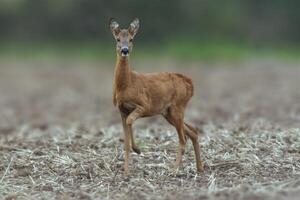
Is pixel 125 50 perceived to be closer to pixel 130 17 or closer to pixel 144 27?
pixel 130 17

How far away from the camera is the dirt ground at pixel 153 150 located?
339 inches

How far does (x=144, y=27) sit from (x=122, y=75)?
24758 millimetres

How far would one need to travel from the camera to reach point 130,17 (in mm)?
32656

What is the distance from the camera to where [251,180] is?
28.8 feet

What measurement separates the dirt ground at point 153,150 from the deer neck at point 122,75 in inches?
39.6

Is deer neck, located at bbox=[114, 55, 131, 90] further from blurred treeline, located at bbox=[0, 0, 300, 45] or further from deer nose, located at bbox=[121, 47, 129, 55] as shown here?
blurred treeline, located at bbox=[0, 0, 300, 45]

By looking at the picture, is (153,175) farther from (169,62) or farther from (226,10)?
(226,10)

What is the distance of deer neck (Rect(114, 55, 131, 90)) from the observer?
9.05m

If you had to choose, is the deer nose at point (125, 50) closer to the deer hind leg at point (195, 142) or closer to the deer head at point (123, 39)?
the deer head at point (123, 39)

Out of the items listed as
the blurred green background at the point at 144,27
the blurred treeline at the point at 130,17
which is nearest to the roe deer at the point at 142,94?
the blurred green background at the point at 144,27

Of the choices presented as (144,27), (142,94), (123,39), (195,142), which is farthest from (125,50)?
(144,27)

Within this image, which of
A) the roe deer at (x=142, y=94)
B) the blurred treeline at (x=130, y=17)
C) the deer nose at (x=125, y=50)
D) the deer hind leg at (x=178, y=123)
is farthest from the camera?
the blurred treeline at (x=130, y=17)

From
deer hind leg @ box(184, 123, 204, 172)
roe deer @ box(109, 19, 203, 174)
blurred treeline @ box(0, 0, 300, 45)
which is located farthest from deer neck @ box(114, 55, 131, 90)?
blurred treeline @ box(0, 0, 300, 45)

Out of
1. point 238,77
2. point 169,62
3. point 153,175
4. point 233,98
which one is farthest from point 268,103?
point 169,62
